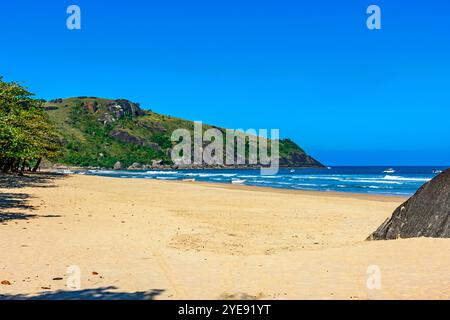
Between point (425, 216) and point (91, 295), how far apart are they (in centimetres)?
913

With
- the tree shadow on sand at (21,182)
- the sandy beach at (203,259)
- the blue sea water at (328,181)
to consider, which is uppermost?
the tree shadow on sand at (21,182)

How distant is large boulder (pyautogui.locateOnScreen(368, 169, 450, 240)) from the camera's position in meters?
11.6

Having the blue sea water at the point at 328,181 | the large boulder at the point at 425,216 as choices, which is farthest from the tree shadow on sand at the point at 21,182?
the blue sea water at the point at 328,181

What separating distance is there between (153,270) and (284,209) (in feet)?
55.1

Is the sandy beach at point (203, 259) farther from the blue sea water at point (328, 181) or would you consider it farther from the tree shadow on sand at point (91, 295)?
the blue sea water at point (328, 181)

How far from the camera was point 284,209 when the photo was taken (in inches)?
998

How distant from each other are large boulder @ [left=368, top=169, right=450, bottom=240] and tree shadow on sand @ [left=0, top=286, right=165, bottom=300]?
7.75 meters

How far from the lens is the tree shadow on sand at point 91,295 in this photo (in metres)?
7.16

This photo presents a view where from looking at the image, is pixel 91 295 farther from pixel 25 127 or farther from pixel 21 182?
pixel 21 182

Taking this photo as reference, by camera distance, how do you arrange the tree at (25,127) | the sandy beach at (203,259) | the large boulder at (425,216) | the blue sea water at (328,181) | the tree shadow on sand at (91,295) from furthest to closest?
the blue sea water at (328,181) < the tree at (25,127) < the large boulder at (425,216) < the sandy beach at (203,259) < the tree shadow on sand at (91,295)

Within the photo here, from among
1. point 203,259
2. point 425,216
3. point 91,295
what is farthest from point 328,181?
point 91,295

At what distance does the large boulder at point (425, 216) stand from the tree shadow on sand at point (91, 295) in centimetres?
775
